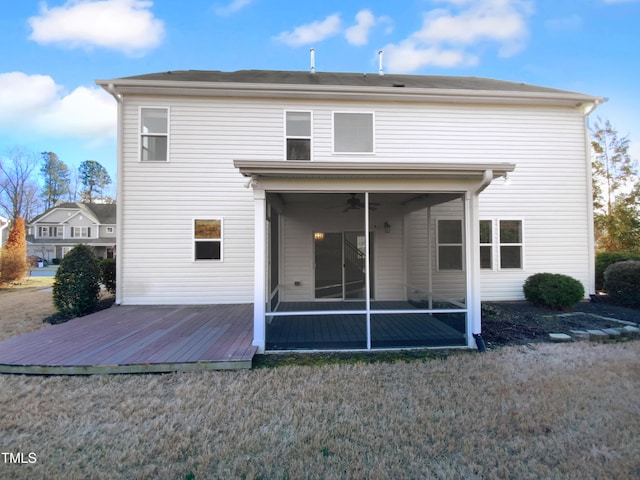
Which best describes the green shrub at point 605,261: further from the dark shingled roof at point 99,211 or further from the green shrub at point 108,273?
the dark shingled roof at point 99,211

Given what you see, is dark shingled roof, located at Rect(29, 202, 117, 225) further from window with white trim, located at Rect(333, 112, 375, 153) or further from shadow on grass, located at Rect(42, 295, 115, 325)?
window with white trim, located at Rect(333, 112, 375, 153)

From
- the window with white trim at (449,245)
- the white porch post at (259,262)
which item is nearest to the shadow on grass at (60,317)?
the white porch post at (259,262)

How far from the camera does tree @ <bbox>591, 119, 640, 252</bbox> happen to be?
1085 centimetres

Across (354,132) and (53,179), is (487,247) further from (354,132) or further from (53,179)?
(53,179)

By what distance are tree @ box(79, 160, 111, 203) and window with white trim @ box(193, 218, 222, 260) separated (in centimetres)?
3826

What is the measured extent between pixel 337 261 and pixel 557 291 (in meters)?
5.24

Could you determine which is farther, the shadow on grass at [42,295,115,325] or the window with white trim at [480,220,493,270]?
the window with white trim at [480,220,493,270]

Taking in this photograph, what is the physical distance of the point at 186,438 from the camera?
2.58m

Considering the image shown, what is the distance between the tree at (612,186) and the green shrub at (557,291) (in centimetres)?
562

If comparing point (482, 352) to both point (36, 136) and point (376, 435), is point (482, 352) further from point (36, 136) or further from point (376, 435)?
point (36, 136)

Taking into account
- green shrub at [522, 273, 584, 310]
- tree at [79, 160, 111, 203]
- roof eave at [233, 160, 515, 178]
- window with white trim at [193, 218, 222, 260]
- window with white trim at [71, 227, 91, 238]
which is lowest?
green shrub at [522, 273, 584, 310]

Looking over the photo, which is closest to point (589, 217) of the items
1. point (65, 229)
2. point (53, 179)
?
point (65, 229)

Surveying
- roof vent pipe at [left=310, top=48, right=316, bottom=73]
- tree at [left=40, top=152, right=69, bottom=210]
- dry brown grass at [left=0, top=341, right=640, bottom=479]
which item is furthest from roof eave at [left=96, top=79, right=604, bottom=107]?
tree at [left=40, top=152, right=69, bottom=210]

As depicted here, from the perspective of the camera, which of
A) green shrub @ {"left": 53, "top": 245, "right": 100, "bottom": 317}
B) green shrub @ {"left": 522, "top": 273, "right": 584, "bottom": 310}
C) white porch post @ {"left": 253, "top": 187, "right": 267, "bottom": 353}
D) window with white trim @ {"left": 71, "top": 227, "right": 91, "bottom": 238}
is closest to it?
white porch post @ {"left": 253, "top": 187, "right": 267, "bottom": 353}
